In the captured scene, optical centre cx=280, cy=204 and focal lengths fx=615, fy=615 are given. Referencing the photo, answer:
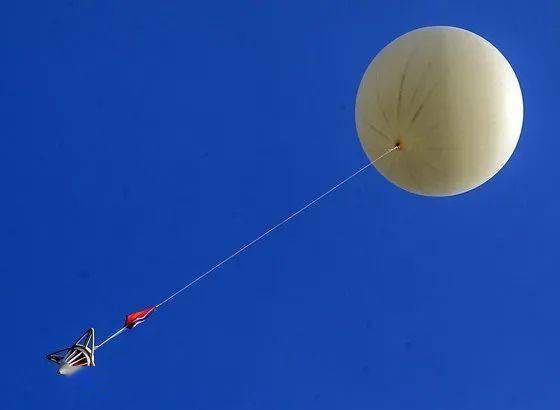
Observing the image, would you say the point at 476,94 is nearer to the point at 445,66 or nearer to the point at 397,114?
the point at 445,66

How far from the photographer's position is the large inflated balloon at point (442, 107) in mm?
7703

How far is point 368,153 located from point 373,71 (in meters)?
1.18

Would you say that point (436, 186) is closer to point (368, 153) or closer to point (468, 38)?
point (368, 153)

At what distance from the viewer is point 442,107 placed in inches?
302

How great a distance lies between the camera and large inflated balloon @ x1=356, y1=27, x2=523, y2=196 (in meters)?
7.70

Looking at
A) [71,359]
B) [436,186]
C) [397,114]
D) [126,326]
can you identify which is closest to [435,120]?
[397,114]

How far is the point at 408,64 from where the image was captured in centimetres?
788

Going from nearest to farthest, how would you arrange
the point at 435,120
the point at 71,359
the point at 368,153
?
the point at 71,359, the point at 435,120, the point at 368,153

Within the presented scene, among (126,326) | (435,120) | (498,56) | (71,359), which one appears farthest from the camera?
(498,56)

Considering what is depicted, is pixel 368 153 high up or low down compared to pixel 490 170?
up

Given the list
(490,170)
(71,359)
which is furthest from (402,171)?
(71,359)

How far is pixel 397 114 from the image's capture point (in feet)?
25.9

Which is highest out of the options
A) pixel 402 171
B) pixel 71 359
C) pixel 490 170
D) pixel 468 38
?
pixel 468 38

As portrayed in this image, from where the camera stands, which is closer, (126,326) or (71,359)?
(71,359)
